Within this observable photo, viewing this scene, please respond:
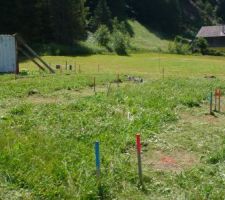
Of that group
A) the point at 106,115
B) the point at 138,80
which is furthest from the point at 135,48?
the point at 106,115

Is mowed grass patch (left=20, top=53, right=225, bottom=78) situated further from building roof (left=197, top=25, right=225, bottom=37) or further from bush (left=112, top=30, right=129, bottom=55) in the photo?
building roof (left=197, top=25, right=225, bottom=37)

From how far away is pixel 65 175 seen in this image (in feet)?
31.1

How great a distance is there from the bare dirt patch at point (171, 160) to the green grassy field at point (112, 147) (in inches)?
0.9

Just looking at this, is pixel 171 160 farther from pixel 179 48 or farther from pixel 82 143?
pixel 179 48

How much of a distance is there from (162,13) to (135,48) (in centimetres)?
3868

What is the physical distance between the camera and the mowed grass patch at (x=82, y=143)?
916 centimetres

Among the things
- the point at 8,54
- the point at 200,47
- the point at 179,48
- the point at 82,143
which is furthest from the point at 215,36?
the point at 82,143

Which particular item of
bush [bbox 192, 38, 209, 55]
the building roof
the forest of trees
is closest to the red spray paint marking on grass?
the forest of trees

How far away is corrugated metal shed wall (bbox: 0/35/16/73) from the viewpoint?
34.2m

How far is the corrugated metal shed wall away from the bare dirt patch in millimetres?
24159

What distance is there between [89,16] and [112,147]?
313ft

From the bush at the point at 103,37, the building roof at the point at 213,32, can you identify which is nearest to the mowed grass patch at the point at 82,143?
the bush at the point at 103,37

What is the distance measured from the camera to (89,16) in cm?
10512

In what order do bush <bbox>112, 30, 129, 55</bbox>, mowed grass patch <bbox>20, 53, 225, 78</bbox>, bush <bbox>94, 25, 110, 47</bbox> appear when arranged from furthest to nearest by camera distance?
1. bush <bbox>94, 25, 110, 47</bbox>
2. bush <bbox>112, 30, 129, 55</bbox>
3. mowed grass patch <bbox>20, 53, 225, 78</bbox>
